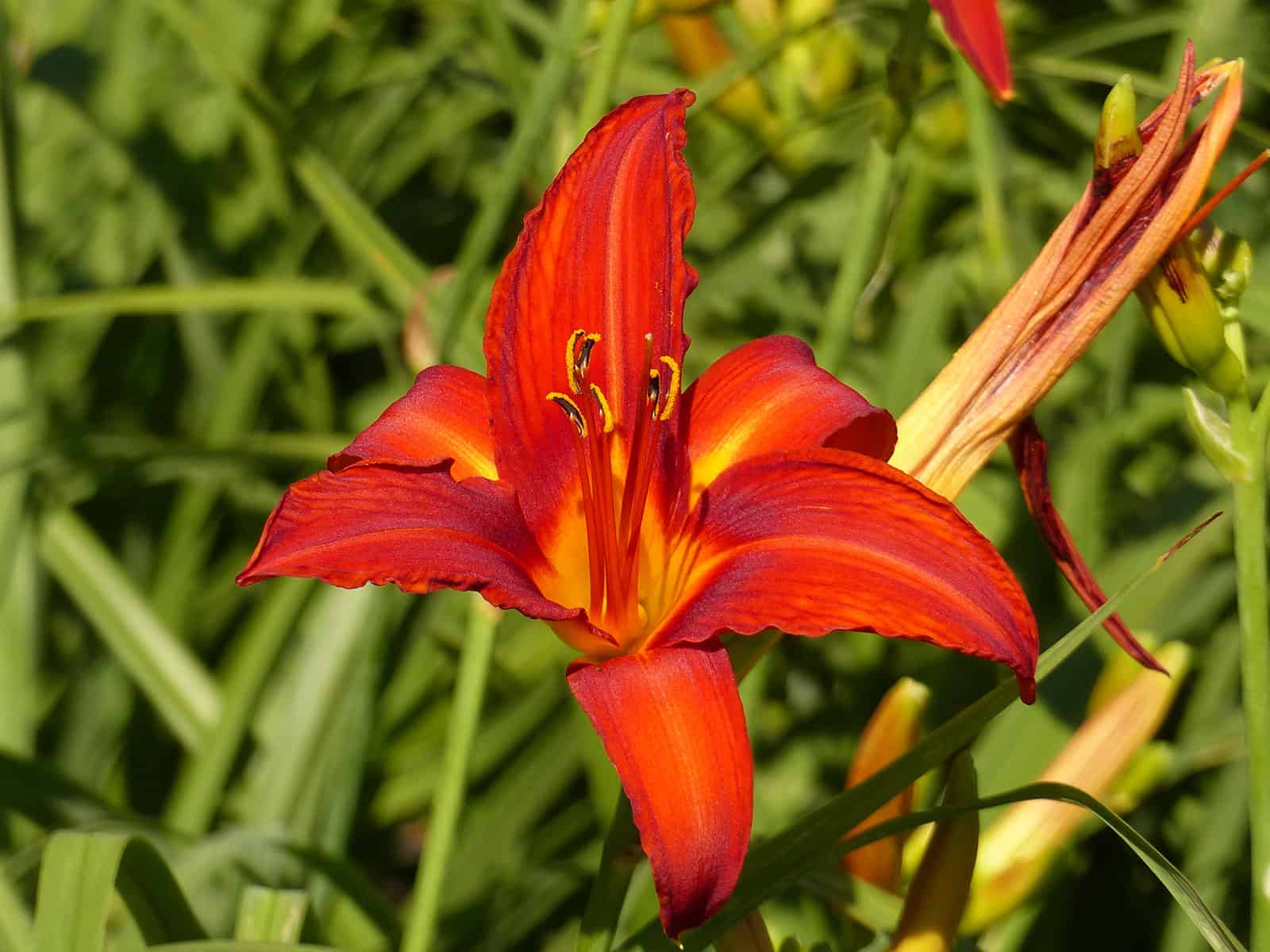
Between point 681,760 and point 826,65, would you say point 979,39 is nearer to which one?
point 681,760

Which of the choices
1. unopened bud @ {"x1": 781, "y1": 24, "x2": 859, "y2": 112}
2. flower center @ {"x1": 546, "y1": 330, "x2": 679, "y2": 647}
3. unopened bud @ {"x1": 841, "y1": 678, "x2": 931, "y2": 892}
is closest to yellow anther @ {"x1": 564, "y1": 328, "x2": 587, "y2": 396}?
flower center @ {"x1": 546, "y1": 330, "x2": 679, "y2": 647}

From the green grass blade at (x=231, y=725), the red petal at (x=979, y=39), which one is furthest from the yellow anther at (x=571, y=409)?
the green grass blade at (x=231, y=725)

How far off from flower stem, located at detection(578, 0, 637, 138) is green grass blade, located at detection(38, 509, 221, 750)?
653mm

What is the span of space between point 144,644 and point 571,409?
70 cm

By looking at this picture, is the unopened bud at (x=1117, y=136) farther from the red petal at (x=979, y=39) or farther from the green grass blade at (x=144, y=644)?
the green grass blade at (x=144, y=644)

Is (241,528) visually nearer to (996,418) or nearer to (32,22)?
(32,22)

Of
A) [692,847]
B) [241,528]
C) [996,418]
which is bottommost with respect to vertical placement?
[241,528]

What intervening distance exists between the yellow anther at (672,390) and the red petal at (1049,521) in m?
0.18

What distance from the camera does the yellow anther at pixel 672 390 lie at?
2.25ft

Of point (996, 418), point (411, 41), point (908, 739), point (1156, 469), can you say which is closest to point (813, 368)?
point (996, 418)

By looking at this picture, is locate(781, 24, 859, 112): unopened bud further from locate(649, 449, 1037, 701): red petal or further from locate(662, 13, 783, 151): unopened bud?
locate(649, 449, 1037, 701): red petal

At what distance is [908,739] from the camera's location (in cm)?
81

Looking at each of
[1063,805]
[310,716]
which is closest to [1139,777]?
[1063,805]

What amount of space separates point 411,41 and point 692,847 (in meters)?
1.94
